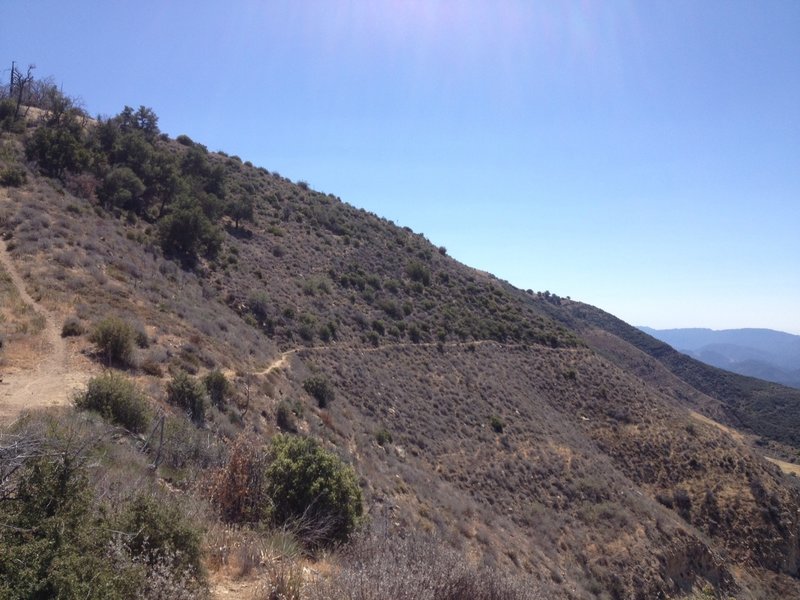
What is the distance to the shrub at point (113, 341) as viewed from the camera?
39.5ft

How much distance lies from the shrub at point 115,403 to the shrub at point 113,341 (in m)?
3.07

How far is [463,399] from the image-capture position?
2795cm

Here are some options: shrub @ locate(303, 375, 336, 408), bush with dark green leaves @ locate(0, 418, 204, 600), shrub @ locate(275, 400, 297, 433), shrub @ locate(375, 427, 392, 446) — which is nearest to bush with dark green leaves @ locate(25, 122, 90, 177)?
shrub @ locate(303, 375, 336, 408)

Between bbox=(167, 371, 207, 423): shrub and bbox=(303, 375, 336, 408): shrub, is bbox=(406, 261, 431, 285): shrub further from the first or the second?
bbox=(167, 371, 207, 423): shrub

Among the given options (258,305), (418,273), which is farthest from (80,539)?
(418,273)

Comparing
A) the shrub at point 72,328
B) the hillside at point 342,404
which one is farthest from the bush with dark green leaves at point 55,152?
the shrub at point 72,328

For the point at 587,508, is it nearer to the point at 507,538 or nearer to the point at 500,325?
the point at 507,538

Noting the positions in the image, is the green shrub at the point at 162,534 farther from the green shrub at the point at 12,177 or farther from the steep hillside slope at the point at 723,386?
the steep hillside slope at the point at 723,386

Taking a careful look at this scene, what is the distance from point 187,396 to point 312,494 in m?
6.56

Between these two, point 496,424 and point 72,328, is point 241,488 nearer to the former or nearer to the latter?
point 72,328

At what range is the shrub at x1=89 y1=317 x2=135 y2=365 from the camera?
12031 mm

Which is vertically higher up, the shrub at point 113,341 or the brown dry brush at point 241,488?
the shrub at point 113,341

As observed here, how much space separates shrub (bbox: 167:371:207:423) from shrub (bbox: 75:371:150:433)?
2.42 m

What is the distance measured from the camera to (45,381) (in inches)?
387
